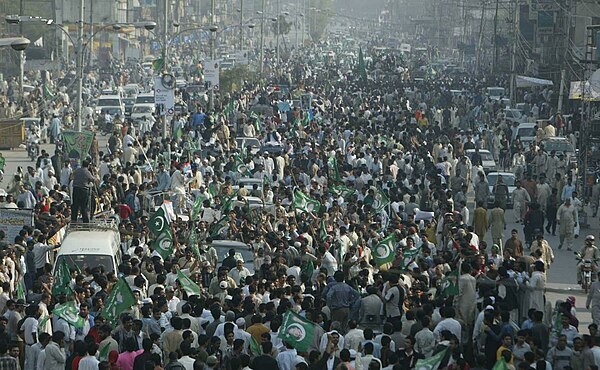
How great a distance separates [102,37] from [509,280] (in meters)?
77.3

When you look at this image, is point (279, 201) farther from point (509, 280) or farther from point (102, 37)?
point (102, 37)

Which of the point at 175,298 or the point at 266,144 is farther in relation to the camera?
the point at 266,144

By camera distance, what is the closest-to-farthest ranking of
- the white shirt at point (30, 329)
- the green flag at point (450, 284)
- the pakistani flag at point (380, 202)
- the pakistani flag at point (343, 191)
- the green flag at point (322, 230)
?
the white shirt at point (30, 329) → the green flag at point (450, 284) → the green flag at point (322, 230) → the pakistani flag at point (380, 202) → the pakistani flag at point (343, 191)

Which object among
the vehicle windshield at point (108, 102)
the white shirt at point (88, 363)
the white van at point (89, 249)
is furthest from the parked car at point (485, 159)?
the white shirt at point (88, 363)

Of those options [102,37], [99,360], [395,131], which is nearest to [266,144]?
[395,131]

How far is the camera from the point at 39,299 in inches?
713

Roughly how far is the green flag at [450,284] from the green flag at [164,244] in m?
4.36

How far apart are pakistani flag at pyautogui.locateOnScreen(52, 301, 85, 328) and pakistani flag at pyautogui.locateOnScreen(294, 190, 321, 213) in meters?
9.39

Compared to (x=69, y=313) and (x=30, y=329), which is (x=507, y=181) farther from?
(x=30, y=329)

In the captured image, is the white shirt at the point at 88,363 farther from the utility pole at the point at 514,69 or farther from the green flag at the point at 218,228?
the utility pole at the point at 514,69

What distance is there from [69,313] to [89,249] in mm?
3268

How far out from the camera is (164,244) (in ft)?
72.4

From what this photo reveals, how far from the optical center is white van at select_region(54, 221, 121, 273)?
786 inches

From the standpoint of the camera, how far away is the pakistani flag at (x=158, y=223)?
73.6 ft
